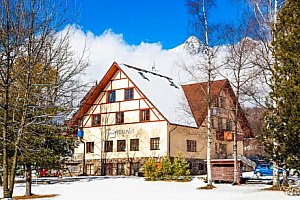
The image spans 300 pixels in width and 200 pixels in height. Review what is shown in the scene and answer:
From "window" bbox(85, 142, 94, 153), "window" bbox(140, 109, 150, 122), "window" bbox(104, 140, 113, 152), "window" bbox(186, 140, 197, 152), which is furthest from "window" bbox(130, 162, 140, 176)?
"window" bbox(85, 142, 94, 153)

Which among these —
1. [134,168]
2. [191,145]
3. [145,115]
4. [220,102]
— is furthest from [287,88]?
[220,102]

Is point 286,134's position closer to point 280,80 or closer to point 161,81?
point 280,80

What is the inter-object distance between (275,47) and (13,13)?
9.02 metres

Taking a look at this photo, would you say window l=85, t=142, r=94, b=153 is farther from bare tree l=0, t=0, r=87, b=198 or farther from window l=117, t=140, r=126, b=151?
bare tree l=0, t=0, r=87, b=198

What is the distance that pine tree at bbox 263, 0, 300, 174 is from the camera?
1428 centimetres

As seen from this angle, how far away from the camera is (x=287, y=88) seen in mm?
14398

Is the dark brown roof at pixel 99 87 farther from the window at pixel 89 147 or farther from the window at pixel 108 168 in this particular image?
the window at pixel 108 168

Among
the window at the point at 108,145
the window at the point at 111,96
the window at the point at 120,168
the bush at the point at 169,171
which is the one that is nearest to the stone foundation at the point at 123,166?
the window at the point at 120,168

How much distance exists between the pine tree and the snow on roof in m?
25.2

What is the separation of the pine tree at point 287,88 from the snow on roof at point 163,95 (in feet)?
82.7

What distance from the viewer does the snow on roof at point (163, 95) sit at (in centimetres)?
4285

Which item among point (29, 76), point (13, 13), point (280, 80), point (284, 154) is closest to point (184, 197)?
point (284, 154)

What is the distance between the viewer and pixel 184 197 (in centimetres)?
2030

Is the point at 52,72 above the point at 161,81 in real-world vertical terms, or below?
below
